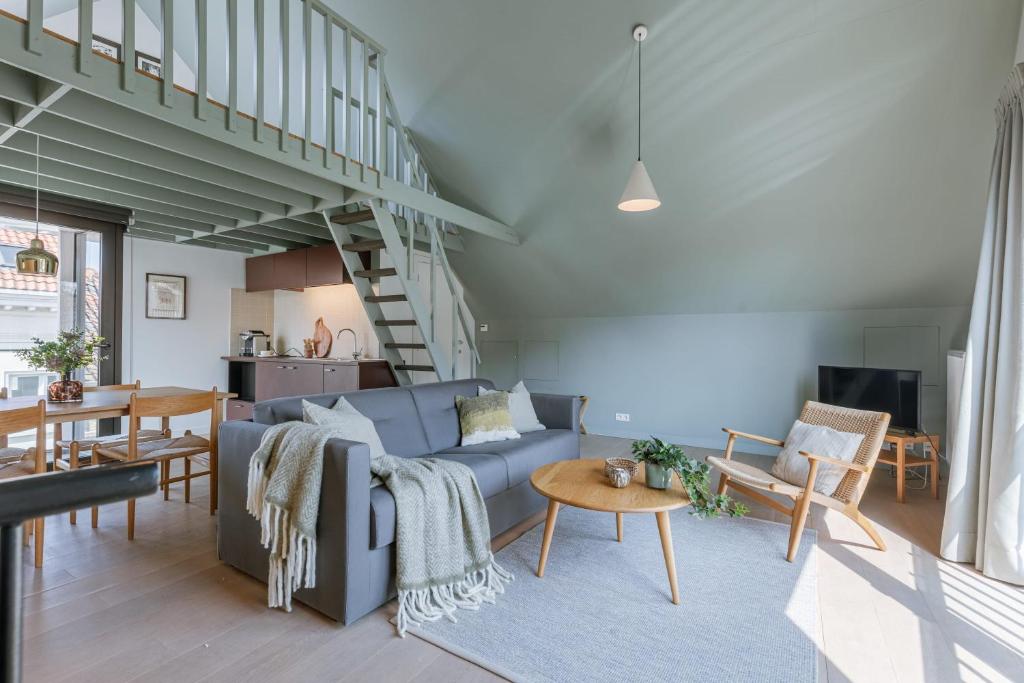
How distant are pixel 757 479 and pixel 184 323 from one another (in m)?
5.69

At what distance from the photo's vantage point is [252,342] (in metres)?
5.89

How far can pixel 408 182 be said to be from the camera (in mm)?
4836

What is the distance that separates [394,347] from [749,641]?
11.7 feet

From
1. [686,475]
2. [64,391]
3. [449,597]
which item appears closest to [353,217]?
[64,391]

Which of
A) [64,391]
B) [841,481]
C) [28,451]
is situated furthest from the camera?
[64,391]

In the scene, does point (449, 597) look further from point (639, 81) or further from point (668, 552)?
point (639, 81)

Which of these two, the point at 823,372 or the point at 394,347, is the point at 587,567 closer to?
the point at 394,347

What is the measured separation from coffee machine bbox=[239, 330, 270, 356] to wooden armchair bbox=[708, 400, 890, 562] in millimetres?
5109

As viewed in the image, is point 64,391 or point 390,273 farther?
point 390,273

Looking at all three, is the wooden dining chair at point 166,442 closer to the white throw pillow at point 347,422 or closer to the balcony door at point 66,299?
the white throw pillow at point 347,422

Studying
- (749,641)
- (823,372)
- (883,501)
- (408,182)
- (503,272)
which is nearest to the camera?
(749,641)

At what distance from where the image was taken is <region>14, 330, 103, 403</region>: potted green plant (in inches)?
117

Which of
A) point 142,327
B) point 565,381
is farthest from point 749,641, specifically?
point 142,327

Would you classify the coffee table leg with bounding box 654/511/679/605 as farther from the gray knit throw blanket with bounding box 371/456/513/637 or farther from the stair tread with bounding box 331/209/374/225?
the stair tread with bounding box 331/209/374/225
